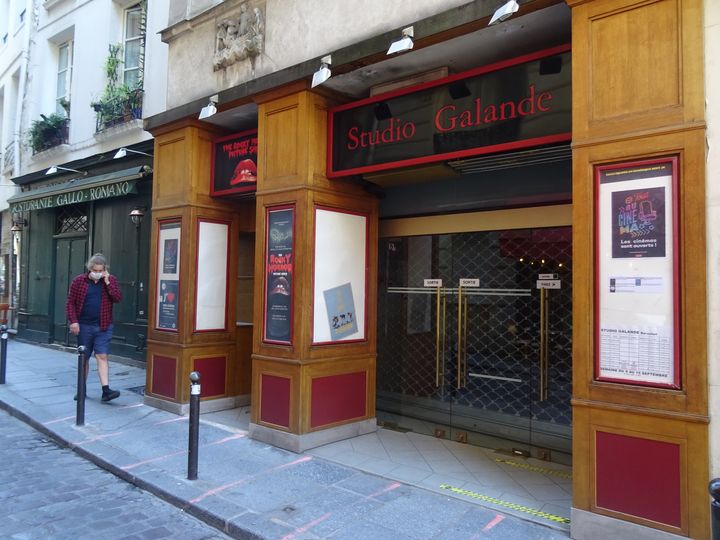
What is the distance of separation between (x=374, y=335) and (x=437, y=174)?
6.70 ft

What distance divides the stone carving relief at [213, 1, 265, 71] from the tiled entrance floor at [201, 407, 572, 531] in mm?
4727

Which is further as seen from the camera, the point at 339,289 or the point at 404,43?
the point at 339,289

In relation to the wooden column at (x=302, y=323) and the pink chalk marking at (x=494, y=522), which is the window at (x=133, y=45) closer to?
the wooden column at (x=302, y=323)

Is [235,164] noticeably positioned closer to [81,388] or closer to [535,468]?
[81,388]

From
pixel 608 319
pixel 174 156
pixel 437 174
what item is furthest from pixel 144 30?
pixel 608 319

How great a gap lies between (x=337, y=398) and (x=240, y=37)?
178 inches

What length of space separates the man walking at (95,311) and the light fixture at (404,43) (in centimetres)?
537

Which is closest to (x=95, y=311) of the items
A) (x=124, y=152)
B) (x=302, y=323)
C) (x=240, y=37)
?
(x=124, y=152)

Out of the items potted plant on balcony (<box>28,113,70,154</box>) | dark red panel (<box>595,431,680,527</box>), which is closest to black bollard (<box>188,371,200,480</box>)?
dark red panel (<box>595,431,680,527</box>)

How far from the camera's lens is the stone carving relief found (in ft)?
21.1

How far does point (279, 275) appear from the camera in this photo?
19.6 feet

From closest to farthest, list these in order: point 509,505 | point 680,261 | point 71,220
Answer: point 680,261, point 509,505, point 71,220

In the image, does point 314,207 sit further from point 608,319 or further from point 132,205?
point 132,205

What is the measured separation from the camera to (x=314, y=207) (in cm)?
582
